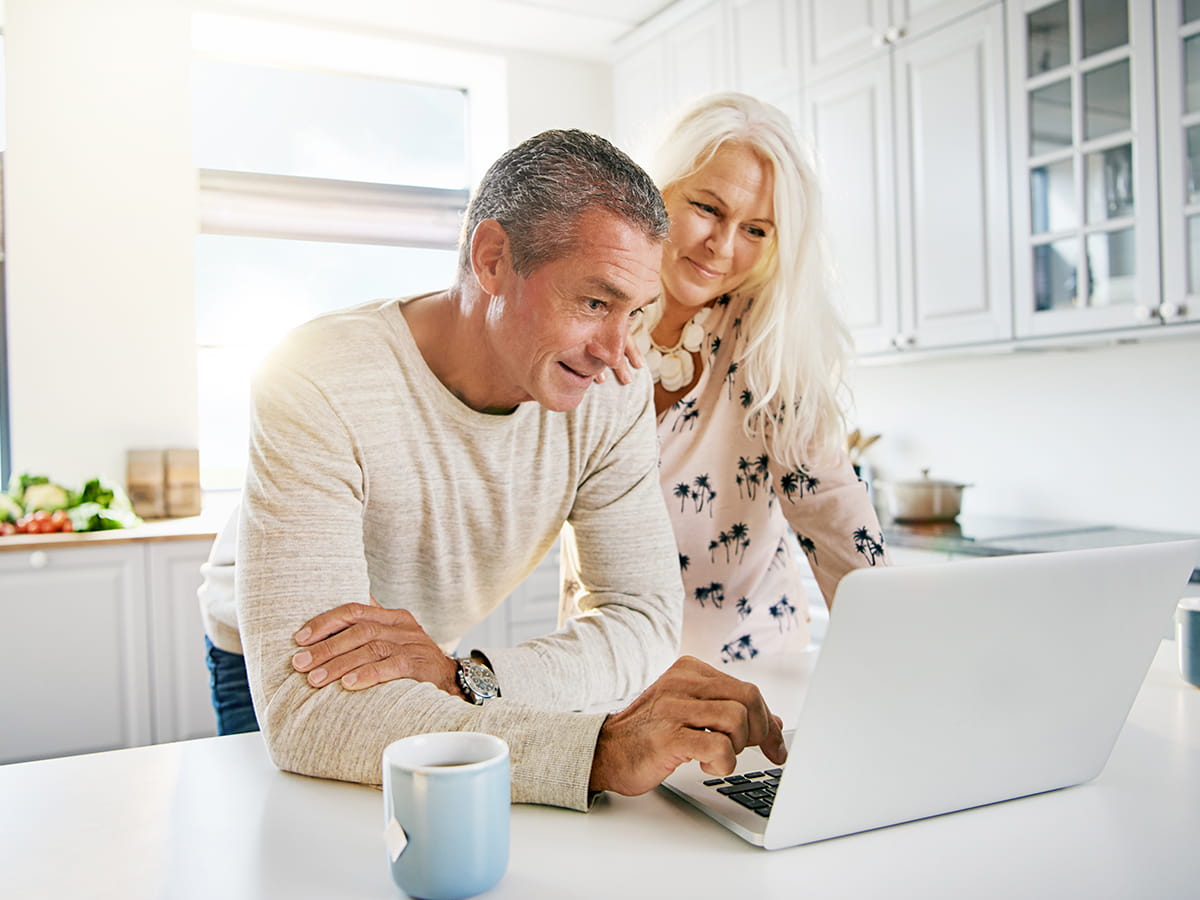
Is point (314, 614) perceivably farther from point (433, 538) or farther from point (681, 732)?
point (681, 732)

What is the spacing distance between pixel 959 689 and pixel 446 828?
353 millimetres

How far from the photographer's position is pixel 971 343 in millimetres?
2635

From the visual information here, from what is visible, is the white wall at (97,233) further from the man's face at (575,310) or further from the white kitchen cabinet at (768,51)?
the man's face at (575,310)

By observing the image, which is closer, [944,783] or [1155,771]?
[944,783]

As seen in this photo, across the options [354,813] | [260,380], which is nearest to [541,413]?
[260,380]

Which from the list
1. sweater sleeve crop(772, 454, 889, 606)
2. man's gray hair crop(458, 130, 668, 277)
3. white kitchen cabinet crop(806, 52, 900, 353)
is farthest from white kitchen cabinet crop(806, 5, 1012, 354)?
man's gray hair crop(458, 130, 668, 277)

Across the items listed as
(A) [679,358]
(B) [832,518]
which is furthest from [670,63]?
(B) [832,518]

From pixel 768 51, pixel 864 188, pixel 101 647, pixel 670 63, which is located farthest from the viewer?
pixel 670 63

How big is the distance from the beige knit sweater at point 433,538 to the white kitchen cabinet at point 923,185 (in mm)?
1433

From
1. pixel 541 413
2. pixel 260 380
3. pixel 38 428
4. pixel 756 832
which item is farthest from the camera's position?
pixel 38 428

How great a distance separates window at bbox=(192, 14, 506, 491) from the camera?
387cm

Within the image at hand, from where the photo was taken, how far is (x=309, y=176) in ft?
13.3

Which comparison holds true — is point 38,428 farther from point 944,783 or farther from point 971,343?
point 944,783

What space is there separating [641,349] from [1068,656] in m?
0.84
